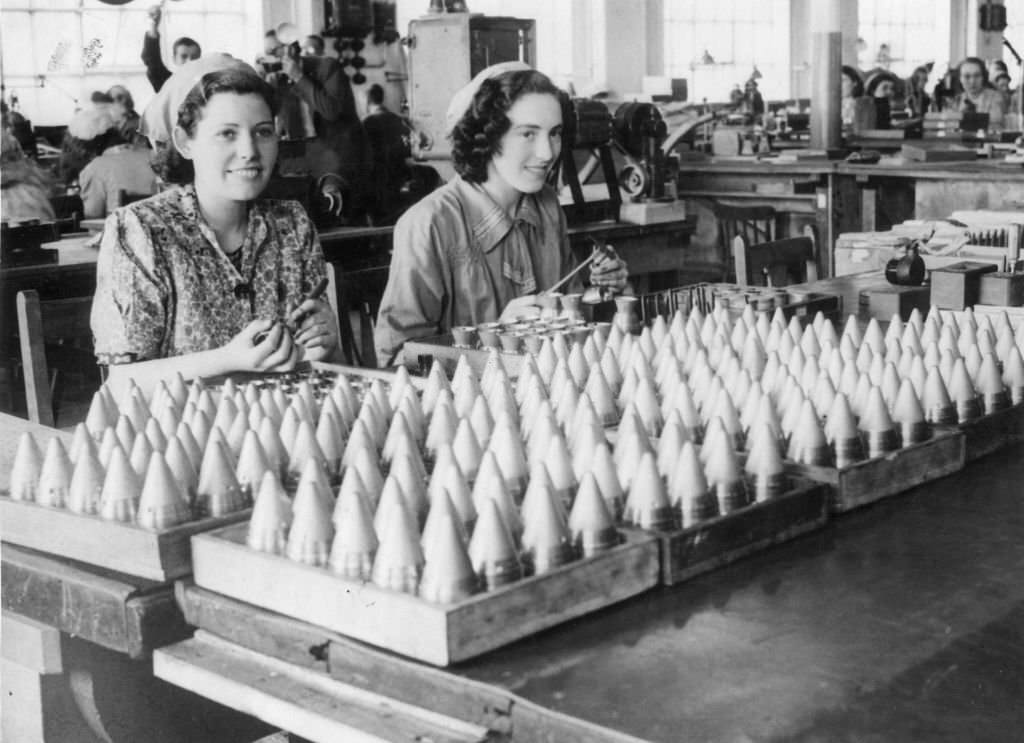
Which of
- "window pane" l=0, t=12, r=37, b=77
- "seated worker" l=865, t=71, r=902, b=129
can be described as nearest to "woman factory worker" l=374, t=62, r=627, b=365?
"seated worker" l=865, t=71, r=902, b=129

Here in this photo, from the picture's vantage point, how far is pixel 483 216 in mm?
3023

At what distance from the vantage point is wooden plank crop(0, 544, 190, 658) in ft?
4.09

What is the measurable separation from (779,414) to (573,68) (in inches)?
513

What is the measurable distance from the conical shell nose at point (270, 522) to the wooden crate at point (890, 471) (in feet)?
1.88

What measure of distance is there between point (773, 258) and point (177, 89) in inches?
83.4

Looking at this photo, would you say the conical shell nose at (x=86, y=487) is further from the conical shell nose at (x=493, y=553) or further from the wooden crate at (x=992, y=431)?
the wooden crate at (x=992, y=431)

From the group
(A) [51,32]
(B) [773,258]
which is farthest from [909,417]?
(A) [51,32]

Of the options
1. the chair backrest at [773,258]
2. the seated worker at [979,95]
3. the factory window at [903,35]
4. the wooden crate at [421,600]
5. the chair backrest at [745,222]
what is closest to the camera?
the wooden crate at [421,600]

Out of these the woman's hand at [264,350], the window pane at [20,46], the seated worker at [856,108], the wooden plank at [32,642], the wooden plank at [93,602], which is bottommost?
the wooden plank at [32,642]

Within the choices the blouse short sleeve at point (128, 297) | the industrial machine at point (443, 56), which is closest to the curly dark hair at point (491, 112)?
the blouse short sleeve at point (128, 297)

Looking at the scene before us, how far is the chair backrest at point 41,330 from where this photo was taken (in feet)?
8.32

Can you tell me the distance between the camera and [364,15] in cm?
1195

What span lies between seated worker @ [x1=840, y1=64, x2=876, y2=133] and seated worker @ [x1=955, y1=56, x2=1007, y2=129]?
2.96 ft

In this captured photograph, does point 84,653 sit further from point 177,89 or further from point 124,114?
point 124,114
